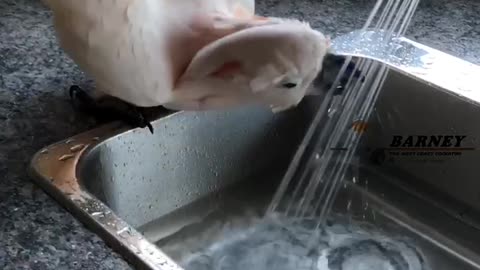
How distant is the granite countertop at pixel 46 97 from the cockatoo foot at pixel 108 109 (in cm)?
1

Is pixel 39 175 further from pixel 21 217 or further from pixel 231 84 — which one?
pixel 231 84

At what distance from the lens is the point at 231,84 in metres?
0.66

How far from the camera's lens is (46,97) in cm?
78

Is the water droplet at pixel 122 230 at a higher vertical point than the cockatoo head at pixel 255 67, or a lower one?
lower

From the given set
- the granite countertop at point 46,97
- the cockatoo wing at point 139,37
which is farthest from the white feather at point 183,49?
the granite countertop at point 46,97

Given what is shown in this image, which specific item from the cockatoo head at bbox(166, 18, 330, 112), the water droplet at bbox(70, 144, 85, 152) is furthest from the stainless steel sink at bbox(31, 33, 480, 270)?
the cockatoo head at bbox(166, 18, 330, 112)

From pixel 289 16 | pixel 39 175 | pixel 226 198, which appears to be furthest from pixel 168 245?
pixel 289 16

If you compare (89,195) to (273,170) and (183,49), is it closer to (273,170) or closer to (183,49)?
(183,49)

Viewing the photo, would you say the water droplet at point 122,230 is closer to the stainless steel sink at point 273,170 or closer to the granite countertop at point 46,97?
the granite countertop at point 46,97

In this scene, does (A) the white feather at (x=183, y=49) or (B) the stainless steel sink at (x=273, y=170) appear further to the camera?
(B) the stainless steel sink at (x=273, y=170)

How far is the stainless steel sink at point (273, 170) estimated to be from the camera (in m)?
0.77

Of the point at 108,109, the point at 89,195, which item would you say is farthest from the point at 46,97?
the point at 89,195

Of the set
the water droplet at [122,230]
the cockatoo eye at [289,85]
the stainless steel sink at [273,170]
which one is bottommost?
the stainless steel sink at [273,170]

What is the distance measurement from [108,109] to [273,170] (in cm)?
Result: 22
